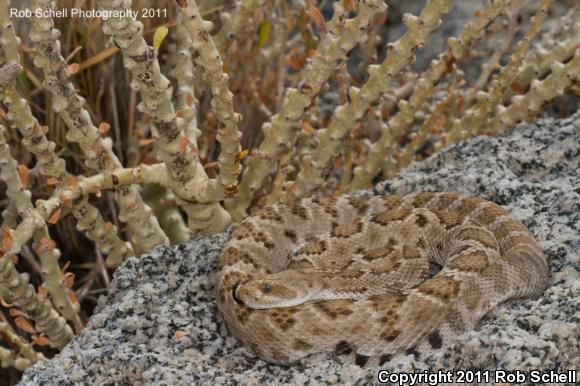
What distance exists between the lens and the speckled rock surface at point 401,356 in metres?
3.18

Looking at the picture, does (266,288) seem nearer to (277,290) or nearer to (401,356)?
(277,290)

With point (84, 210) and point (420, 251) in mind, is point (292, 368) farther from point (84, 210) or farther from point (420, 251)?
point (84, 210)

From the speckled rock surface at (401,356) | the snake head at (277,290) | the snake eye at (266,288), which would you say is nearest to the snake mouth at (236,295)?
the snake head at (277,290)

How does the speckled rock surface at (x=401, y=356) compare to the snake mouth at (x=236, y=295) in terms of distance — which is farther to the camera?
the snake mouth at (x=236, y=295)

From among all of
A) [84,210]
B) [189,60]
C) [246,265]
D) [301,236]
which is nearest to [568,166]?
[301,236]

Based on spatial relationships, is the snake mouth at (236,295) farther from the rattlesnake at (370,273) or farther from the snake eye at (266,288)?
the snake eye at (266,288)

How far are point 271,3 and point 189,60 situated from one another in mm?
1391

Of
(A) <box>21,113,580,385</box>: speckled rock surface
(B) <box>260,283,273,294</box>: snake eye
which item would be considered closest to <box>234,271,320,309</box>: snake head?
(B) <box>260,283,273,294</box>: snake eye

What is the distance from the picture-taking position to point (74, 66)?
13.0 feet

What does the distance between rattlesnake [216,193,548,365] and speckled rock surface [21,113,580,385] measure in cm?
11

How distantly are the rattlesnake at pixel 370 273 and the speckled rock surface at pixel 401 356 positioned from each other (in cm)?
11

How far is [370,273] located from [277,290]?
1.87 ft

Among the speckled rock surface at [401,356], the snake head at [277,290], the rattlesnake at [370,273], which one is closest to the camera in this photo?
the speckled rock surface at [401,356]

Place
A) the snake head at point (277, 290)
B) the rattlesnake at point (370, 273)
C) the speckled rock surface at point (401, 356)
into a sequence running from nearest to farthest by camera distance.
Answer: the speckled rock surface at point (401, 356)
the rattlesnake at point (370, 273)
the snake head at point (277, 290)
